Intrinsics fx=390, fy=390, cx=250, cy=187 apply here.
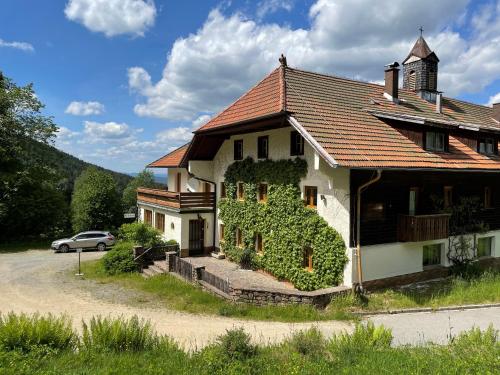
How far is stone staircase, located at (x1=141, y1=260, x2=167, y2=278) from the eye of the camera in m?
18.5

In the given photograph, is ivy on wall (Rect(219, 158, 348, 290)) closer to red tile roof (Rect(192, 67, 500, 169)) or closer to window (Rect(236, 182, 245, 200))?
window (Rect(236, 182, 245, 200))

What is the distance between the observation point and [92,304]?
1425 cm

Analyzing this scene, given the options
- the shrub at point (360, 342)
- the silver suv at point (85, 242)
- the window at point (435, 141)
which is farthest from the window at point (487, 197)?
the silver suv at point (85, 242)

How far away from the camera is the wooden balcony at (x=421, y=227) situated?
14445mm

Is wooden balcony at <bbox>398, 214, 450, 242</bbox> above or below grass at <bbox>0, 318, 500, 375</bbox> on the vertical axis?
above

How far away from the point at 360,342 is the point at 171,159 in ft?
72.1

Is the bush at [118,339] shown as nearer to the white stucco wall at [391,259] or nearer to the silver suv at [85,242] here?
the white stucco wall at [391,259]

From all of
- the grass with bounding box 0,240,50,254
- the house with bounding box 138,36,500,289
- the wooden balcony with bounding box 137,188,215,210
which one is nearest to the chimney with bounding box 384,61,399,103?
the house with bounding box 138,36,500,289

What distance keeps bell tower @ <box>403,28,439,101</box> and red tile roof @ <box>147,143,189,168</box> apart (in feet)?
48.4

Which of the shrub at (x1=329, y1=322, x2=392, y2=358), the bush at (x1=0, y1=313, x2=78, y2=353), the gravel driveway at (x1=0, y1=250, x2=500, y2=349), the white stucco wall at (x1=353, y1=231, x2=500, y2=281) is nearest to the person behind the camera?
the bush at (x1=0, y1=313, x2=78, y2=353)

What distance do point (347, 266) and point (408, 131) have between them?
21.5 feet

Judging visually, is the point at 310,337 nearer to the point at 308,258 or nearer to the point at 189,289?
the point at 308,258

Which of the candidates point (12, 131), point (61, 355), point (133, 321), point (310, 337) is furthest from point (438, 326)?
point (12, 131)

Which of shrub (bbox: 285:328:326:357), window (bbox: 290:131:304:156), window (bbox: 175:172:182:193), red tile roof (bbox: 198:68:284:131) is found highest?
red tile roof (bbox: 198:68:284:131)
